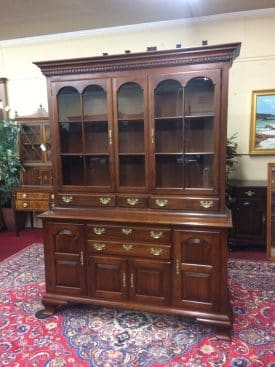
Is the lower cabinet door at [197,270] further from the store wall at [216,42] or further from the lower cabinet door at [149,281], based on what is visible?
the store wall at [216,42]

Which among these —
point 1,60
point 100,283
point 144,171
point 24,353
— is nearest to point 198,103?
point 144,171

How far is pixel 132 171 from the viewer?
2389 millimetres

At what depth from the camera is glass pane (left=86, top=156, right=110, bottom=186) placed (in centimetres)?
243

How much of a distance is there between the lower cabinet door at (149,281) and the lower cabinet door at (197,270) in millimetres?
81

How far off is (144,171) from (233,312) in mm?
1366

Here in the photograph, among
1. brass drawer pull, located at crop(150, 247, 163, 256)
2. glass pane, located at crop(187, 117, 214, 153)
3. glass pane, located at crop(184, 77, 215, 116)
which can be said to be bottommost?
brass drawer pull, located at crop(150, 247, 163, 256)

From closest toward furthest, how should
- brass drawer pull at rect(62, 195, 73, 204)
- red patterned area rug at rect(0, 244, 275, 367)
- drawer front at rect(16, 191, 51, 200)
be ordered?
red patterned area rug at rect(0, 244, 275, 367) → brass drawer pull at rect(62, 195, 73, 204) → drawer front at rect(16, 191, 51, 200)

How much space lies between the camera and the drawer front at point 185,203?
85.1 inches

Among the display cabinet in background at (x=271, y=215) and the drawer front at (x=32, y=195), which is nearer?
the display cabinet in background at (x=271, y=215)

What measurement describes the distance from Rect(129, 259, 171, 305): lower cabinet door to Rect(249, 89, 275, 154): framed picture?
2282mm

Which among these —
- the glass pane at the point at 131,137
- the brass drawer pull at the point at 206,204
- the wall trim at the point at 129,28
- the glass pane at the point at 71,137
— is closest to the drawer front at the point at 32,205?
the glass pane at the point at 71,137

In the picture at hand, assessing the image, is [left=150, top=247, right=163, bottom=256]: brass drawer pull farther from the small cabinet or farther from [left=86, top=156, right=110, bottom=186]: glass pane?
the small cabinet

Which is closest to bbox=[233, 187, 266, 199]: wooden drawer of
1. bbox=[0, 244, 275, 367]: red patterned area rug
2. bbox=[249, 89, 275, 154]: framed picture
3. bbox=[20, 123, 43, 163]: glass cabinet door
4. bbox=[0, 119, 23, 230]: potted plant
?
bbox=[249, 89, 275, 154]: framed picture

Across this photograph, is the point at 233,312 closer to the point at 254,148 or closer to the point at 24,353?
the point at 24,353
